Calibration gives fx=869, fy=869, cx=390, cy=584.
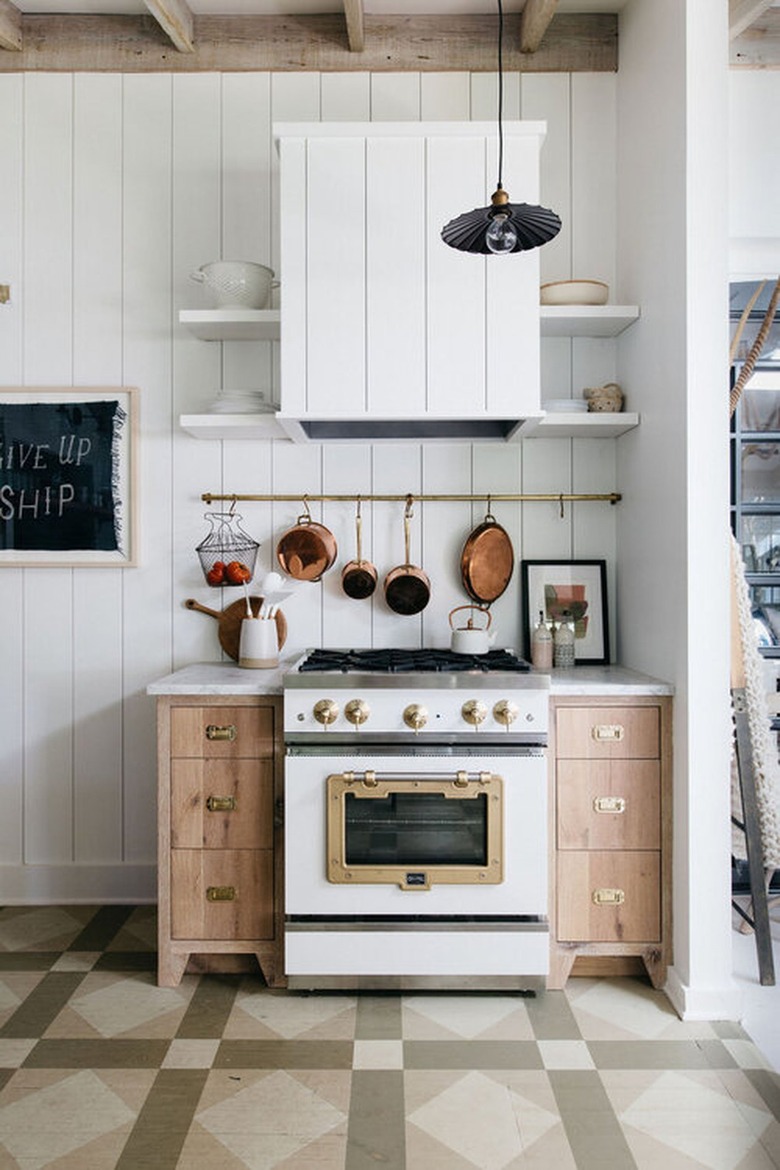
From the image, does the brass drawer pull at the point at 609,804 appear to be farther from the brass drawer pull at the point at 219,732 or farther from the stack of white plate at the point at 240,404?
the stack of white plate at the point at 240,404

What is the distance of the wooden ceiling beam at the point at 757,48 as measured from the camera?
2.93 metres

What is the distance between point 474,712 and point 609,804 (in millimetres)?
489

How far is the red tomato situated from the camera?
300 centimetres

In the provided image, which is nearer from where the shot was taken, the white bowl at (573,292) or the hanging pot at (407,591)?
the white bowl at (573,292)

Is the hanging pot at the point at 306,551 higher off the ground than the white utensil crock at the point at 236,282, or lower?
lower

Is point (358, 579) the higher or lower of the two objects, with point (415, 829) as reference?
higher

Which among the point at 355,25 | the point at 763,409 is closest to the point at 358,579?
the point at 763,409

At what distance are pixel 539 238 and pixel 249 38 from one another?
1.64m

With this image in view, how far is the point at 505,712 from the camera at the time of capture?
7.86 feet

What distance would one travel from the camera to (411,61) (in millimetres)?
→ 3055

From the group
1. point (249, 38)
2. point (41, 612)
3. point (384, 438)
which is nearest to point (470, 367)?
point (384, 438)

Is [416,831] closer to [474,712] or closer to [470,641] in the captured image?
[474,712]

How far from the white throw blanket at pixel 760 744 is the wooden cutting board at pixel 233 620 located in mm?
1508

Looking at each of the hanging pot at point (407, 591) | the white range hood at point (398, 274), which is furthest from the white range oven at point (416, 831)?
the white range hood at point (398, 274)
